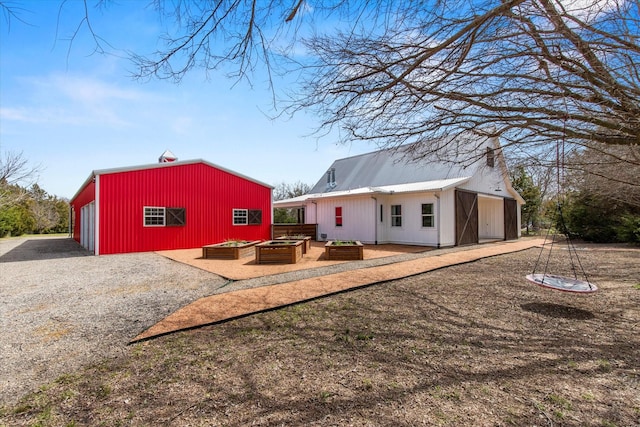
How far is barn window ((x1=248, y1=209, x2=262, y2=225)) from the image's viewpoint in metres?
16.4

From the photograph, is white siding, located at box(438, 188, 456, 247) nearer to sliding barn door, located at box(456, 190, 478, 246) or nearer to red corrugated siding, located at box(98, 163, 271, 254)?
sliding barn door, located at box(456, 190, 478, 246)

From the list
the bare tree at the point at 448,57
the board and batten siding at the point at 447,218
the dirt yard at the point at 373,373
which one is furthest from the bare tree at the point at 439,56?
the board and batten siding at the point at 447,218

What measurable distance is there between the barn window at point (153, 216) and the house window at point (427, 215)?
11623 mm

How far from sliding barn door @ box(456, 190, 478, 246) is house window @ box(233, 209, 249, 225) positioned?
34.4 feet

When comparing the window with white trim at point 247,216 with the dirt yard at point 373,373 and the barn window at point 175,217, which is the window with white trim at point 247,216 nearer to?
the barn window at point 175,217

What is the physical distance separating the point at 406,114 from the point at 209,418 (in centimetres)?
423

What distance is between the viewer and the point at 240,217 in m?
16.1

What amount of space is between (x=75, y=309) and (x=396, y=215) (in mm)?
12740

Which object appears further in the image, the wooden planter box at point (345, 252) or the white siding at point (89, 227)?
the white siding at point (89, 227)

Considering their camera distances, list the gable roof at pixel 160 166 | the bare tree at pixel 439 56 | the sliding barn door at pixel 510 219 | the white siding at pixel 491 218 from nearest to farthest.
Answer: the bare tree at pixel 439 56 → the gable roof at pixel 160 166 → the sliding barn door at pixel 510 219 → the white siding at pixel 491 218

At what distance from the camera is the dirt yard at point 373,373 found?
216 centimetres

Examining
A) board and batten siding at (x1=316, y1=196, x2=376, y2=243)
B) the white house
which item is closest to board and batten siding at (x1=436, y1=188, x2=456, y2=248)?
the white house

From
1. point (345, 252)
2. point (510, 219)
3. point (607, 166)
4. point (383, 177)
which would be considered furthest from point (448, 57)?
point (510, 219)

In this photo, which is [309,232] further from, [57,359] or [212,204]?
[57,359]
